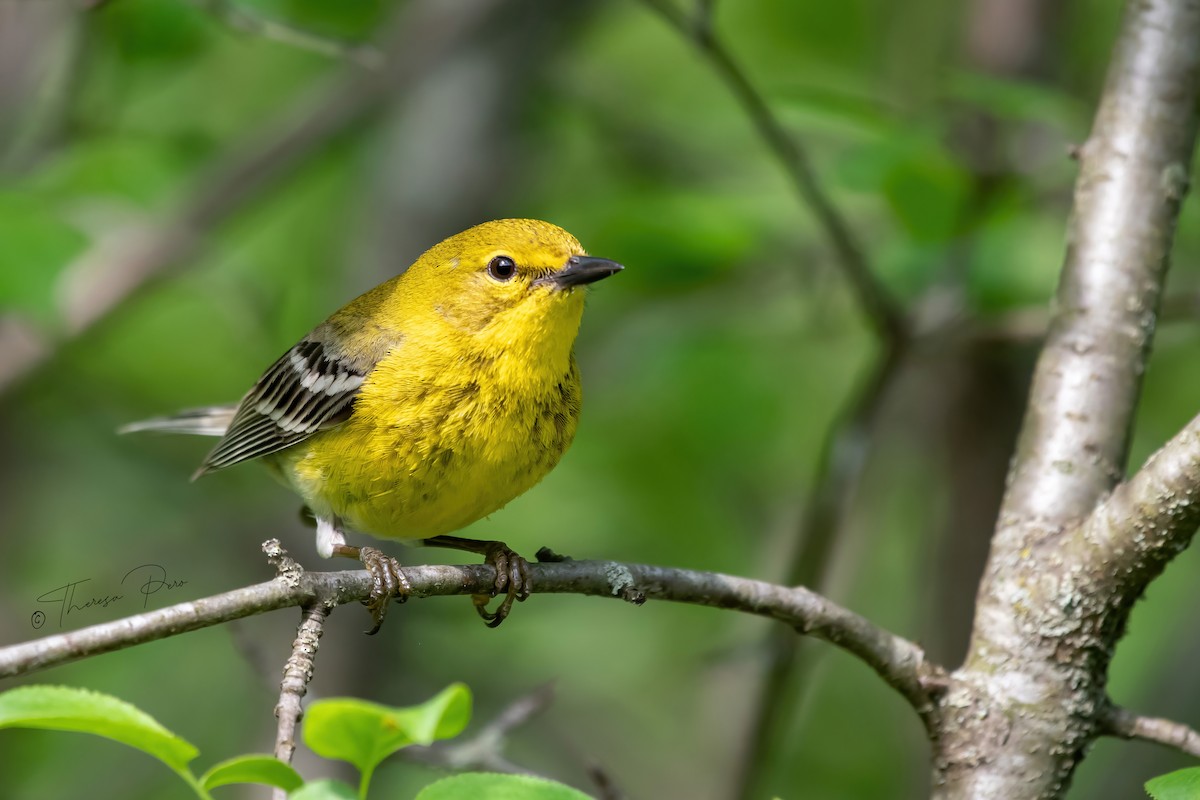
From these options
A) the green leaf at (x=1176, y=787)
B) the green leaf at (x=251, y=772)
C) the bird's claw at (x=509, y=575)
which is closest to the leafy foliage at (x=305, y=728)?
the green leaf at (x=251, y=772)

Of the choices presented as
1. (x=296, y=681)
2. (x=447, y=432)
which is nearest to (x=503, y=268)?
(x=447, y=432)

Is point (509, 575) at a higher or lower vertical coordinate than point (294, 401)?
lower

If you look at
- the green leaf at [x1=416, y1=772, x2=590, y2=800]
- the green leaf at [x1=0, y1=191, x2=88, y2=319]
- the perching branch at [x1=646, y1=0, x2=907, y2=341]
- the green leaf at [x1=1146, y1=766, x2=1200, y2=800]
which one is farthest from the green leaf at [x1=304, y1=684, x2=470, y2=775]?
the green leaf at [x1=0, y1=191, x2=88, y2=319]

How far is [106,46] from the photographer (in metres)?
6.57

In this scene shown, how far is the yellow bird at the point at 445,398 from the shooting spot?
4.20m

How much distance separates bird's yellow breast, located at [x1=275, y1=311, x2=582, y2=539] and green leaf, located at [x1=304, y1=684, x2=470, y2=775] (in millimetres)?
2240

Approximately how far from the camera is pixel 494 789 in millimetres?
2002

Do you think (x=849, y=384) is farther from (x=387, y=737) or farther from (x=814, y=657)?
(x=387, y=737)

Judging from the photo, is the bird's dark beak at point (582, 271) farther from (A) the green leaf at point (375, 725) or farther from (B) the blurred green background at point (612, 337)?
(A) the green leaf at point (375, 725)

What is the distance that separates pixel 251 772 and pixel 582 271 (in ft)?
9.26

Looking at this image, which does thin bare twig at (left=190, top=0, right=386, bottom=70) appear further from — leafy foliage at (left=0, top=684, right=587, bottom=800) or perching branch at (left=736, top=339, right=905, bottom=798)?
leafy foliage at (left=0, top=684, right=587, bottom=800)

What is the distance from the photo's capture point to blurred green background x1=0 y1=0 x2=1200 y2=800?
224 inches

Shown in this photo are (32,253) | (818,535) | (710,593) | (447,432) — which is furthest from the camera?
(818,535)

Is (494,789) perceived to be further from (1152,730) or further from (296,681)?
(1152,730)
